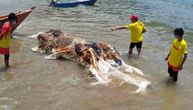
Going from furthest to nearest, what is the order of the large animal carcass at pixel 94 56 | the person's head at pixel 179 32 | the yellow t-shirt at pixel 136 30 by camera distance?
the yellow t-shirt at pixel 136 30
the large animal carcass at pixel 94 56
the person's head at pixel 179 32

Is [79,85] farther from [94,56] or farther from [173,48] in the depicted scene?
[173,48]

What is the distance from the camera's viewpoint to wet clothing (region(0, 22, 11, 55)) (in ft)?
31.5

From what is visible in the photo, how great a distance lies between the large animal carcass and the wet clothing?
6.10 ft

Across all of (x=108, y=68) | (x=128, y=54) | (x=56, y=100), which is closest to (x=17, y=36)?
(x=128, y=54)

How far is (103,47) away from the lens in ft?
36.3

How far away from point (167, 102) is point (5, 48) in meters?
4.64

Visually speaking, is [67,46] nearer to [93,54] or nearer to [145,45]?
[93,54]

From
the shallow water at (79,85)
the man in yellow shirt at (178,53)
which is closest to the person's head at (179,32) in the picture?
the man in yellow shirt at (178,53)

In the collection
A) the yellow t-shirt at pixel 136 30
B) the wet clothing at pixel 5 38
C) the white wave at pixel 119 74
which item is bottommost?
the white wave at pixel 119 74

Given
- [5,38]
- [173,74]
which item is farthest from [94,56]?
[5,38]

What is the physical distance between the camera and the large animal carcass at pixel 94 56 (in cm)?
972

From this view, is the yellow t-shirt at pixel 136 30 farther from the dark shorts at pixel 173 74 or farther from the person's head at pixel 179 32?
the person's head at pixel 179 32

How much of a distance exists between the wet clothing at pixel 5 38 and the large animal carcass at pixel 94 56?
1.86 metres

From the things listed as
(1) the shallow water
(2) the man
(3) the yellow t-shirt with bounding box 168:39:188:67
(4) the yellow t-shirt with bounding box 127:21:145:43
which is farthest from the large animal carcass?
(2) the man
